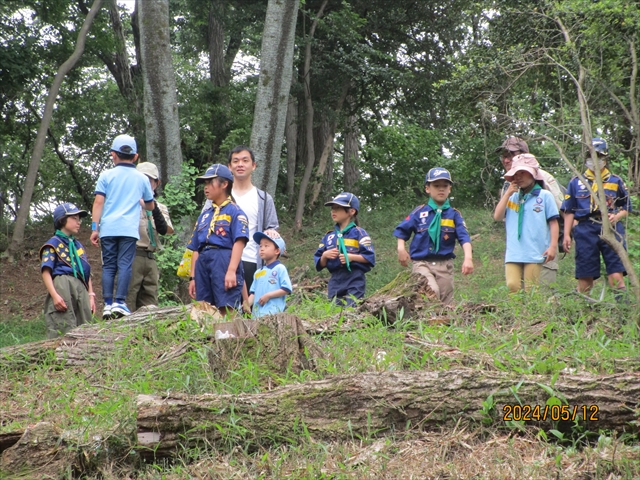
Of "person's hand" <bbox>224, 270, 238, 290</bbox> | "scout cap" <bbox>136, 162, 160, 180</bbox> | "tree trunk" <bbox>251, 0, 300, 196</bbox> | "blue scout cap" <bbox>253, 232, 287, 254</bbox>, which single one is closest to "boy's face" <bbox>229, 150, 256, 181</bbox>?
"blue scout cap" <bbox>253, 232, 287, 254</bbox>

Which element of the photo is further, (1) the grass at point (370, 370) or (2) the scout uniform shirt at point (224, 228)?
(2) the scout uniform shirt at point (224, 228)

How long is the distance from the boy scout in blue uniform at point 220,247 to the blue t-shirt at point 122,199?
0.92 meters

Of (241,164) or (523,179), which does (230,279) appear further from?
(523,179)

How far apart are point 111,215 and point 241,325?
108 inches

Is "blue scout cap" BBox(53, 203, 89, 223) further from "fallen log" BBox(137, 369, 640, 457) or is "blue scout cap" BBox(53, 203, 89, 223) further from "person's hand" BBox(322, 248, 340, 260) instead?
"fallen log" BBox(137, 369, 640, 457)

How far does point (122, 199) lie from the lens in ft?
24.2

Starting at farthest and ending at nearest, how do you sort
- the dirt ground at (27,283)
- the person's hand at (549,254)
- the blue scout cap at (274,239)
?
the dirt ground at (27,283) < the person's hand at (549,254) < the blue scout cap at (274,239)

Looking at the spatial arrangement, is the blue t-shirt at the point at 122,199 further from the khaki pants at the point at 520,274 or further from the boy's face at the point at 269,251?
the khaki pants at the point at 520,274

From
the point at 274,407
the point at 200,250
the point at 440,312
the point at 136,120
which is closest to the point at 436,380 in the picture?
the point at 274,407

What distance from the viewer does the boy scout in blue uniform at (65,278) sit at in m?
7.15

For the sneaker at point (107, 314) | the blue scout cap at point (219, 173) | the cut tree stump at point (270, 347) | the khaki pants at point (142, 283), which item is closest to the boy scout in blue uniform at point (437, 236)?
the blue scout cap at point (219, 173)

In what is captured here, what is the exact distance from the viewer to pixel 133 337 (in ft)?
19.2

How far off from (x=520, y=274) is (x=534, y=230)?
1.49ft

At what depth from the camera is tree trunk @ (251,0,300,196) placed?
1029cm
